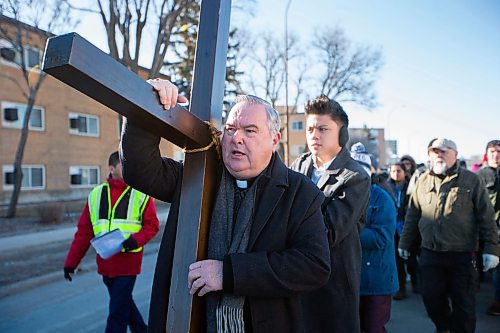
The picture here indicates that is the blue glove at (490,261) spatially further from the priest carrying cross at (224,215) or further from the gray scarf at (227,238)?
the gray scarf at (227,238)

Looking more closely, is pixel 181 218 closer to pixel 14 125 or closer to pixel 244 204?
pixel 244 204

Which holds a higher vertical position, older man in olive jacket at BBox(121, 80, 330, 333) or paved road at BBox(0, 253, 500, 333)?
older man in olive jacket at BBox(121, 80, 330, 333)

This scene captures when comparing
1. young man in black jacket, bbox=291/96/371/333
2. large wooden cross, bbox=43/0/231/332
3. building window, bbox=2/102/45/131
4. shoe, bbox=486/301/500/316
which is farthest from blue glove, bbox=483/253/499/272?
building window, bbox=2/102/45/131

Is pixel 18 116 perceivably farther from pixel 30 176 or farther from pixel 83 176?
pixel 83 176

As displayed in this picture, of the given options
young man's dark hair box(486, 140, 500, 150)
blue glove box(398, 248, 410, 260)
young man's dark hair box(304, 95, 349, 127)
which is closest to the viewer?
young man's dark hair box(304, 95, 349, 127)

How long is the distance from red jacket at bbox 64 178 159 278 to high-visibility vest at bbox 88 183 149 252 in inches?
2.2

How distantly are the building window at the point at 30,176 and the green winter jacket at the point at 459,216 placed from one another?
2168 cm

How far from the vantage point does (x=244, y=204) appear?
5.68ft

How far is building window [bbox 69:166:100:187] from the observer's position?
83.3ft

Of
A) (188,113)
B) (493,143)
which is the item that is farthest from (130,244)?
(493,143)

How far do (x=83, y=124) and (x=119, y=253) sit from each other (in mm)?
23976

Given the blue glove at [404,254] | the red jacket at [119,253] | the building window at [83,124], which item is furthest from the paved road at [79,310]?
the building window at [83,124]

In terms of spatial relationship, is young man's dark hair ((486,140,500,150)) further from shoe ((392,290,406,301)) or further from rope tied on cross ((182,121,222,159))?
rope tied on cross ((182,121,222,159))

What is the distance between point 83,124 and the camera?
26031 mm
